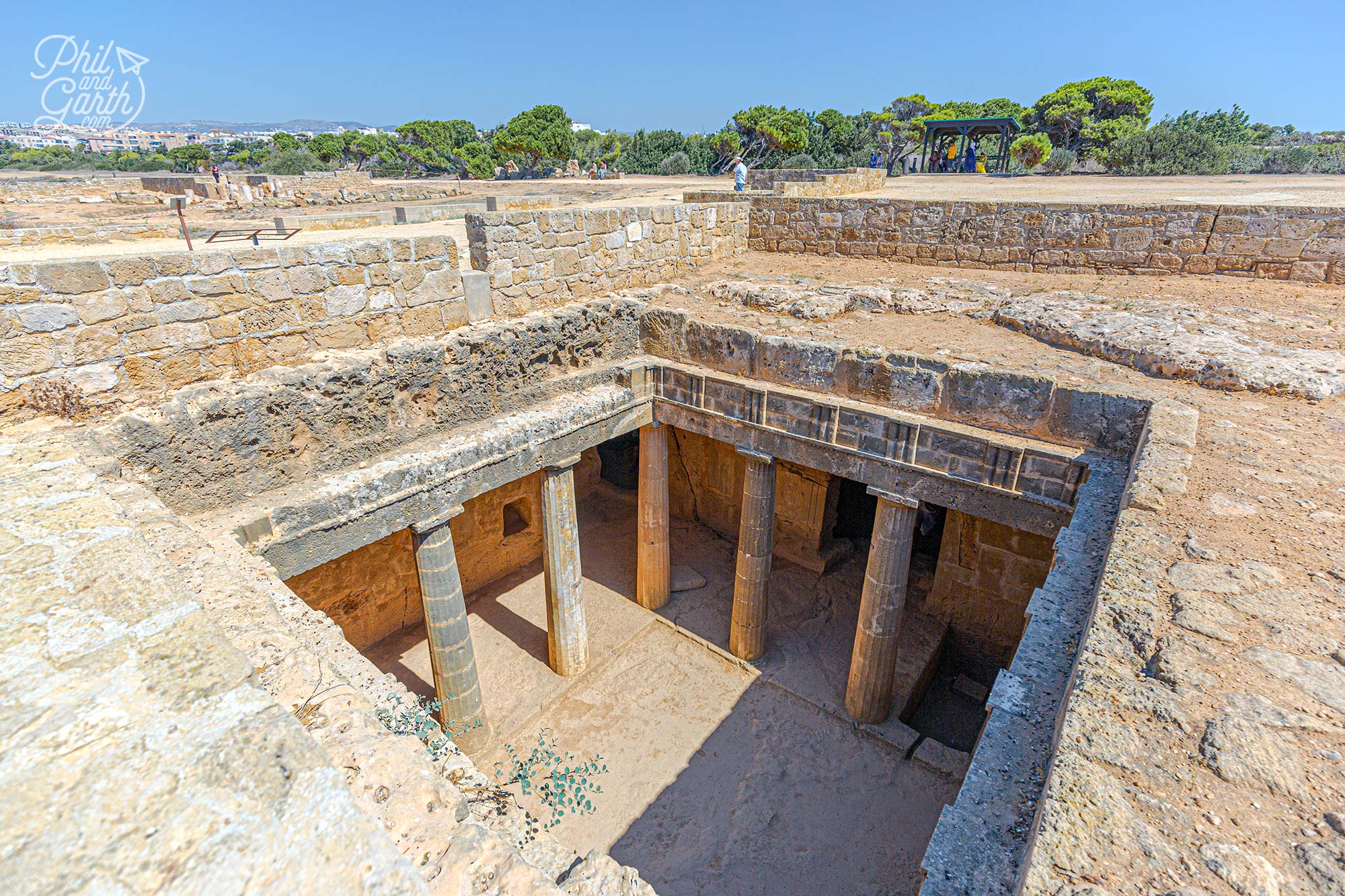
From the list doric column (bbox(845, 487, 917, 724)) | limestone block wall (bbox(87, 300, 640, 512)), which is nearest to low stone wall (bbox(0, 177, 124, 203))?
limestone block wall (bbox(87, 300, 640, 512))

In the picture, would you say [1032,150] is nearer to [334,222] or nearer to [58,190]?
[334,222]

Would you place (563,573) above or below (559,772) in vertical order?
above

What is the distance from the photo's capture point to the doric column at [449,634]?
6.28m

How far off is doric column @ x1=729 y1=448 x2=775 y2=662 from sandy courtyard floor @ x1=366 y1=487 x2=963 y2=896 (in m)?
0.35

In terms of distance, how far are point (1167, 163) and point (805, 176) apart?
42.3ft

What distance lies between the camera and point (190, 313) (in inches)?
192

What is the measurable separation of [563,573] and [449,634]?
1663mm

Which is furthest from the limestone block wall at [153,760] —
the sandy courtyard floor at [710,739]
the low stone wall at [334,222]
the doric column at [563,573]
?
the low stone wall at [334,222]

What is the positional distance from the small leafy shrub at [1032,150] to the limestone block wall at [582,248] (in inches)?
943

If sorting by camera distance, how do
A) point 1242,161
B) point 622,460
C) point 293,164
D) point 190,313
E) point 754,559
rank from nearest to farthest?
point 190,313 → point 754,559 → point 622,460 → point 1242,161 → point 293,164

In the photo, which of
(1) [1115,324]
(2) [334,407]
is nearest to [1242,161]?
(1) [1115,324]

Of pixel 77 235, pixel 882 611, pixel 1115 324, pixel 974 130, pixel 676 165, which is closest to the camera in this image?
pixel 1115 324

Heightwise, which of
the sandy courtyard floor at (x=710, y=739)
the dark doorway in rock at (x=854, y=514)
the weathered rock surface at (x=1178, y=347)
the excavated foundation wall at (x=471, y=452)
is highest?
the weathered rock surface at (x=1178, y=347)

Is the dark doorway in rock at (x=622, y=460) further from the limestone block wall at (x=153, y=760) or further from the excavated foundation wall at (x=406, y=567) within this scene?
the limestone block wall at (x=153, y=760)
